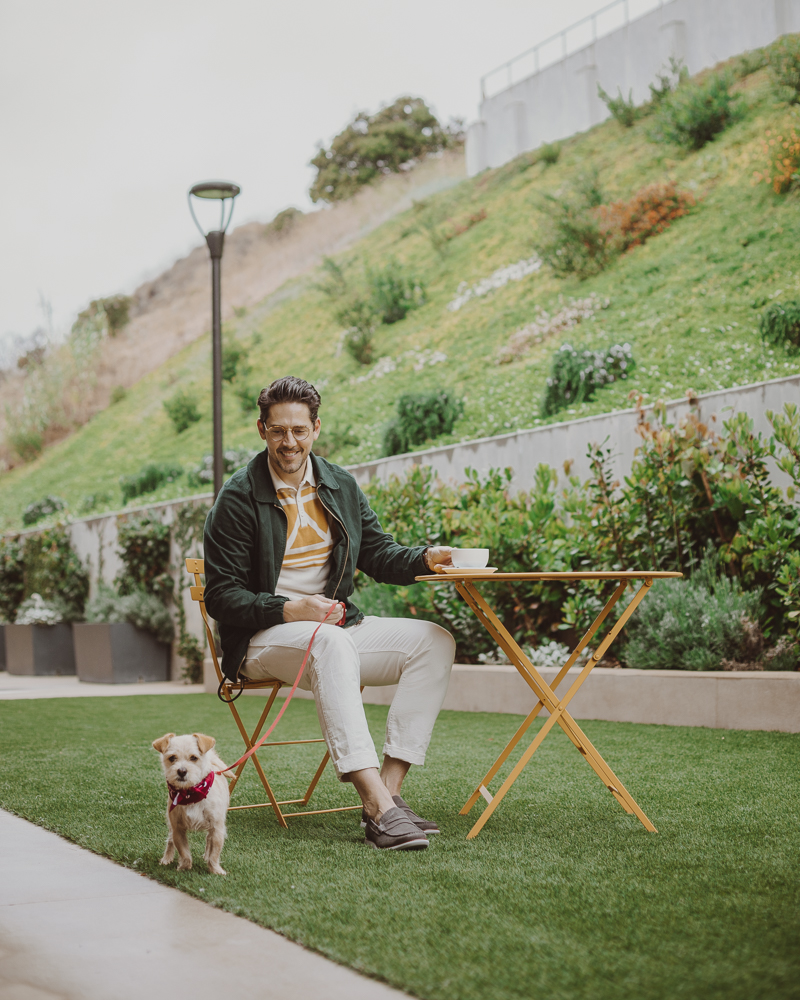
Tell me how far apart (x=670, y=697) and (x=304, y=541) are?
2.72 meters

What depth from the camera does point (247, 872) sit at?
2.58m

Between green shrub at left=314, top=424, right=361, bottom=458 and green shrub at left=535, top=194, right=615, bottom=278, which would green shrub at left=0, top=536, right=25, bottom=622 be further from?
green shrub at left=535, top=194, right=615, bottom=278

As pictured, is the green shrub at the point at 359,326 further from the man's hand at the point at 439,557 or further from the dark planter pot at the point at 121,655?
the man's hand at the point at 439,557

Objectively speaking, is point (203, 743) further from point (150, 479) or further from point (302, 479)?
point (150, 479)

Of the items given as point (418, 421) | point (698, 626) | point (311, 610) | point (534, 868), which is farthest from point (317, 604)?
point (418, 421)

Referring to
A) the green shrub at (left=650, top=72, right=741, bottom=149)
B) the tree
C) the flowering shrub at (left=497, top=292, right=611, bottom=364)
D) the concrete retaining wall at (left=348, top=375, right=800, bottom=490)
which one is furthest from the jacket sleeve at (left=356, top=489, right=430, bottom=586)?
the tree

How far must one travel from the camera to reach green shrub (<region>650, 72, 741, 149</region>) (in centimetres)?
1709

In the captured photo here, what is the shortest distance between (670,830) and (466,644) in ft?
12.5

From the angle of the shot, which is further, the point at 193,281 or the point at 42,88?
the point at 193,281

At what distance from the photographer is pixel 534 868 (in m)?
2.51

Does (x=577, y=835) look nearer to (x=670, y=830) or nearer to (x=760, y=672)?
(x=670, y=830)

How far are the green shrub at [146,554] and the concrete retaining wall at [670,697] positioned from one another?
486cm

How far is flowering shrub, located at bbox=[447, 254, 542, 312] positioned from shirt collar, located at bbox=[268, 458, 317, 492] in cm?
1588

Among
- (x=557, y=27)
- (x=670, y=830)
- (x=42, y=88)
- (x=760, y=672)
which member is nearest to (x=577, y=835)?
(x=670, y=830)
